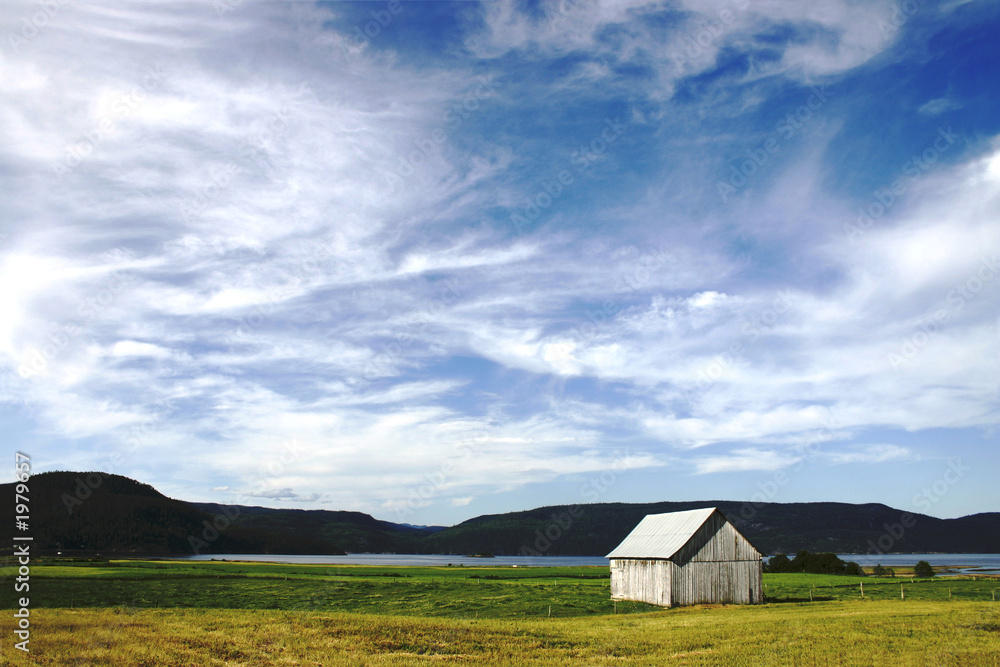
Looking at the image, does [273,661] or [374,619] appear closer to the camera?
[273,661]

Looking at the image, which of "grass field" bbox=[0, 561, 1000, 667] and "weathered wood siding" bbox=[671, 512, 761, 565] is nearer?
"grass field" bbox=[0, 561, 1000, 667]

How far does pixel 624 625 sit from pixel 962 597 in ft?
124

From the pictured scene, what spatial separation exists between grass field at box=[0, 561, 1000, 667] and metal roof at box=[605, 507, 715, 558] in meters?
5.23

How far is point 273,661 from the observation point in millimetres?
23297

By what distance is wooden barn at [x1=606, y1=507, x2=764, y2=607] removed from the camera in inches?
1925

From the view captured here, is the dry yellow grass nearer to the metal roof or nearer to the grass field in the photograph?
the grass field

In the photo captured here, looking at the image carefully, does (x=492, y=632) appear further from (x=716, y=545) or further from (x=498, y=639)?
(x=716, y=545)

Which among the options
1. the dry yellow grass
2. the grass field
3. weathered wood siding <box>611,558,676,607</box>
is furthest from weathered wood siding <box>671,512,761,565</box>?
the dry yellow grass

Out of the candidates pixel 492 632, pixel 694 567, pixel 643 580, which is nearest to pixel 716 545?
pixel 694 567

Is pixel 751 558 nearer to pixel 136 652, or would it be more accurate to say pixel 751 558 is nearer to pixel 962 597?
pixel 962 597

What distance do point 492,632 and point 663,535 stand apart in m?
28.0

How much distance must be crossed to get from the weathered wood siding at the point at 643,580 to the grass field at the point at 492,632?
2.28 m

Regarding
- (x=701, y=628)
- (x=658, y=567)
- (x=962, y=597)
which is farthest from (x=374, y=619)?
(x=962, y=597)

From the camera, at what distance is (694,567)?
49.6 meters
